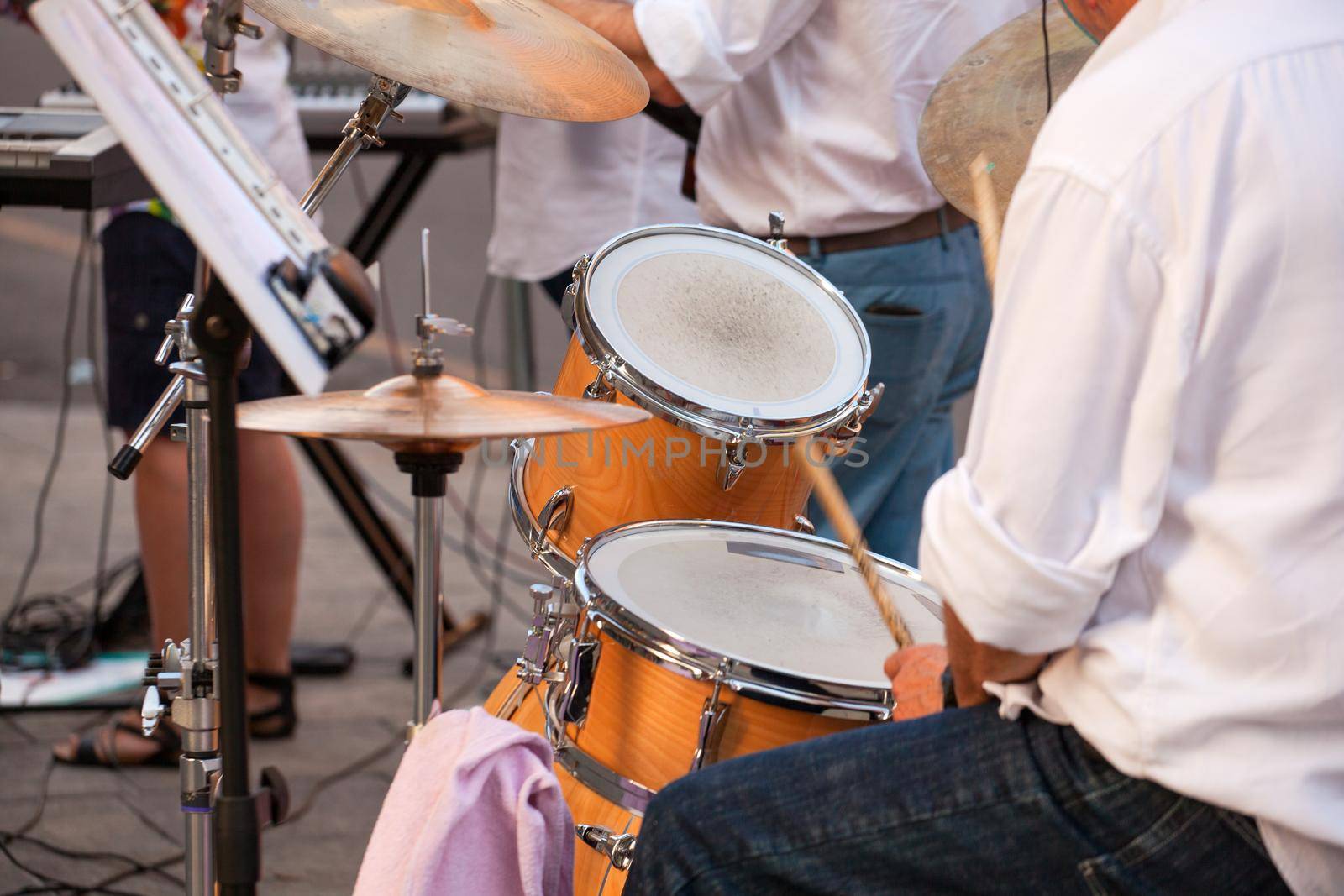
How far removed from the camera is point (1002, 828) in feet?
3.46

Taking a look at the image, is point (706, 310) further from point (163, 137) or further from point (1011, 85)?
point (163, 137)

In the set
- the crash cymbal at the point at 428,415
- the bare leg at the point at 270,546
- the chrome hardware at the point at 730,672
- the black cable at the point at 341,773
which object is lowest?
the black cable at the point at 341,773

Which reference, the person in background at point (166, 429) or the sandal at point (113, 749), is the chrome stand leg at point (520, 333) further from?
the sandal at point (113, 749)

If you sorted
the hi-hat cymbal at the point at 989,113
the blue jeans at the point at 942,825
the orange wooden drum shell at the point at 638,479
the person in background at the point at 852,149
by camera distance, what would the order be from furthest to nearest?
1. the person in background at the point at 852,149
2. the orange wooden drum shell at the point at 638,479
3. the hi-hat cymbal at the point at 989,113
4. the blue jeans at the point at 942,825

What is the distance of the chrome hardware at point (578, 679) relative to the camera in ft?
4.65

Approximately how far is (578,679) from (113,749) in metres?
1.32

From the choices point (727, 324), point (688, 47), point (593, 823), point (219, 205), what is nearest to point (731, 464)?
point (727, 324)

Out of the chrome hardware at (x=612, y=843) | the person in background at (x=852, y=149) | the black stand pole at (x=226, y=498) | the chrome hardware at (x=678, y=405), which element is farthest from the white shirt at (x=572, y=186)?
the black stand pole at (x=226, y=498)

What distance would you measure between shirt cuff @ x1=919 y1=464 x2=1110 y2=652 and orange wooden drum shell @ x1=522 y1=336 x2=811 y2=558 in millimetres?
634

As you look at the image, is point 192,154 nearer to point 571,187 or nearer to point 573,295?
point 573,295

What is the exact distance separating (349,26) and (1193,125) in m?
0.94

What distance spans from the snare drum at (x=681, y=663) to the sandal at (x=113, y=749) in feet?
3.32

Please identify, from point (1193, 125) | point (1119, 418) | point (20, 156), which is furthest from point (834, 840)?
point (20, 156)

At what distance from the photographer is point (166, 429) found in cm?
238
